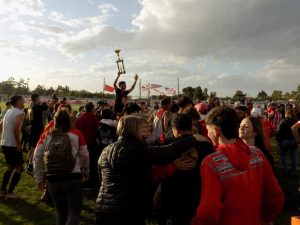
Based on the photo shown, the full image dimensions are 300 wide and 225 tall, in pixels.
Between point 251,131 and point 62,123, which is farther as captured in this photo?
point 62,123

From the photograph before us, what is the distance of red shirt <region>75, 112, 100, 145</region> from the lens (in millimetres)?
7906

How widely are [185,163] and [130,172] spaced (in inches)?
24.6

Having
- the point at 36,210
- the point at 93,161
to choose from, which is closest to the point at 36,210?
the point at 36,210

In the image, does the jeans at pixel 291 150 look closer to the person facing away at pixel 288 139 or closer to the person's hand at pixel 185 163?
the person facing away at pixel 288 139

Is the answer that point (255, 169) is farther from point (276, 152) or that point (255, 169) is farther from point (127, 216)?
point (276, 152)

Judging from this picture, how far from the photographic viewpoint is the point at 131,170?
120 inches

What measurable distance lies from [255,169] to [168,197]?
1369mm

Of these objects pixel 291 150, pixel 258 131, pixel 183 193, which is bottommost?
pixel 291 150

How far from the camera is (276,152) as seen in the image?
14.5 m

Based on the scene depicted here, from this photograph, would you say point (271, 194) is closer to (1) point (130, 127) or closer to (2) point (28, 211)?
(1) point (130, 127)

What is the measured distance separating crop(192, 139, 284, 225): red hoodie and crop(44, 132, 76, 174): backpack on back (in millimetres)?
2353

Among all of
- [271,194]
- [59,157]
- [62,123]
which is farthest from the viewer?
[62,123]

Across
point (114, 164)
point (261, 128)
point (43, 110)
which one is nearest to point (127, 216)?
point (114, 164)

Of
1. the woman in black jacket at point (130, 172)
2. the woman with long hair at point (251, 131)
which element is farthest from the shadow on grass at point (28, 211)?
the woman with long hair at point (251, 131)
